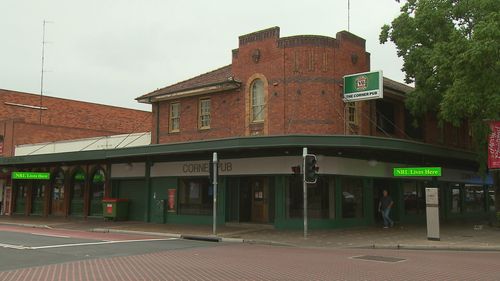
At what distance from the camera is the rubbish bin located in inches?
1062

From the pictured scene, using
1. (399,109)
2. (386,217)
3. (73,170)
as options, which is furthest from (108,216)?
(399,109)

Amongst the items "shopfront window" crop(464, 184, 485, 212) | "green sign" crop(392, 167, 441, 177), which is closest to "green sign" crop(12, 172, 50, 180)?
"green sign" crop(392, 167, 441, 177)

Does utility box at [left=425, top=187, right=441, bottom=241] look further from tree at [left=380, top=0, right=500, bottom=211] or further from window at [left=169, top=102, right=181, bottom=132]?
window at [left=169, top=102, right=181, bottom=132]

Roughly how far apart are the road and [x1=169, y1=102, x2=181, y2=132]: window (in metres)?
11.0

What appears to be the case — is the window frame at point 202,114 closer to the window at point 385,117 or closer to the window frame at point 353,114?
the window frame at point 353,114

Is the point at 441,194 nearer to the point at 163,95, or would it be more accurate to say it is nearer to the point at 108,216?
Answer: the point at 163,95

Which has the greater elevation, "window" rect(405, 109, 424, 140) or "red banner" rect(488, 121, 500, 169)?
"window" rect(405, 109, 424, 140)

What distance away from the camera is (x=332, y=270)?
11.2 metres

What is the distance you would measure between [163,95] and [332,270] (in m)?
17.6

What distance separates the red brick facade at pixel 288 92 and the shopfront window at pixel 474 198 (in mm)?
8901

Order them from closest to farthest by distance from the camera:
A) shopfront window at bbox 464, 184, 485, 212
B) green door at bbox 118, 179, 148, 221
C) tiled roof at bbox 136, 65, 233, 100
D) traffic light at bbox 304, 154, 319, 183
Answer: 1. traffic light at bbox 304, 154, 319, 183
2. tiled roof at bbox 136, 65, 233, 100
3. green door at bbox 118, 179, 148, 221
4. shopfront window at bbox 464, 184, 485, 212

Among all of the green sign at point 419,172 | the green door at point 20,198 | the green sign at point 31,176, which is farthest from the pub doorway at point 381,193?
the green door at point 20,198

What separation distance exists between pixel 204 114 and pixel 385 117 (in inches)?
348

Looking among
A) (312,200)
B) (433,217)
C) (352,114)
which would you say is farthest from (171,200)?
(433,217)
